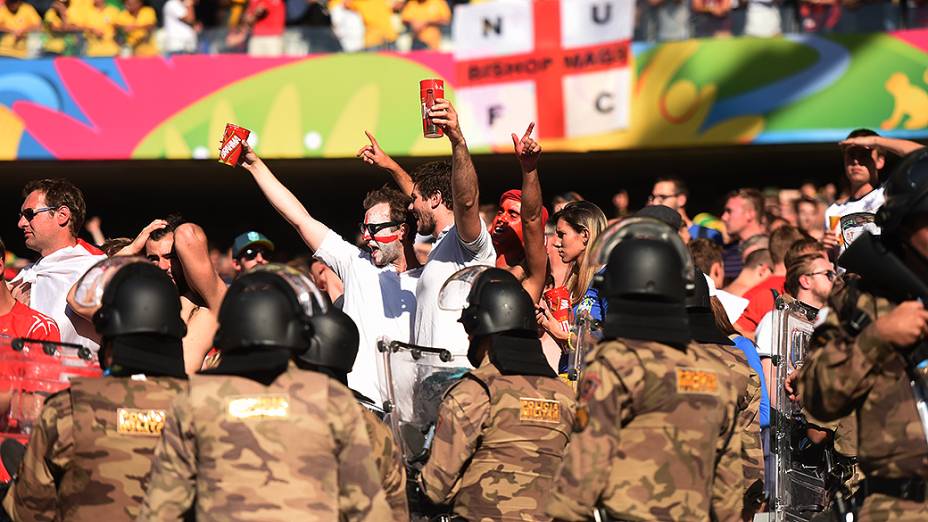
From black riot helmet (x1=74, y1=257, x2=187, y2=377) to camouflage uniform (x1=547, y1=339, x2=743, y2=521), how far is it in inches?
58.7

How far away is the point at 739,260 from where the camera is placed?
10852 millimetres

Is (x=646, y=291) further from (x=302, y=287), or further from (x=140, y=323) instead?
(x=140, y=323)

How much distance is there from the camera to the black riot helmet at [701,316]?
587 centimetres

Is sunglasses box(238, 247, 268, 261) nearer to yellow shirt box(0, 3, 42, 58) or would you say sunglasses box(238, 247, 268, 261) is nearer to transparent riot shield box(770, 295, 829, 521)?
transparent riot shield box(770, 295, 829, 521)

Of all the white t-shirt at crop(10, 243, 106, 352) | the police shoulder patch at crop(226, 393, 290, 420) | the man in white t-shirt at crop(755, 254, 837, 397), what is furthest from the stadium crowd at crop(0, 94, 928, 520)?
the man in white t-shirt at crop(755, 254, 837, 397)

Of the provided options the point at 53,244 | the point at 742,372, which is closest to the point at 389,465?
the point at 742,372

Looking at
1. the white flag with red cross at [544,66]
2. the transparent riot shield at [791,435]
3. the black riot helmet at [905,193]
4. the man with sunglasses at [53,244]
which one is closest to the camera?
the black riot helmet at [905,193]

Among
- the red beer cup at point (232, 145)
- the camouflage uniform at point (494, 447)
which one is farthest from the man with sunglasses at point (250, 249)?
the camouflage uniform at point (494, 447)

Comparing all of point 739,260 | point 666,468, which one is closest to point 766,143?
point 739,260

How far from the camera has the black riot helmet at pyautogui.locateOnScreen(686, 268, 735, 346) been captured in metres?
5.87

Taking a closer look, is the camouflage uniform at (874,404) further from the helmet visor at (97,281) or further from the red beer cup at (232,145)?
the red beer cup at (232,145)

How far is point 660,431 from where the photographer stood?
4.49 meters

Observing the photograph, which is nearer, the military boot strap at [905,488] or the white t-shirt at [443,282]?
the military boot strap at [905,488]

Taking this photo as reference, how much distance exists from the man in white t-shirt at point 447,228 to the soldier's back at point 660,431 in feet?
5.27
